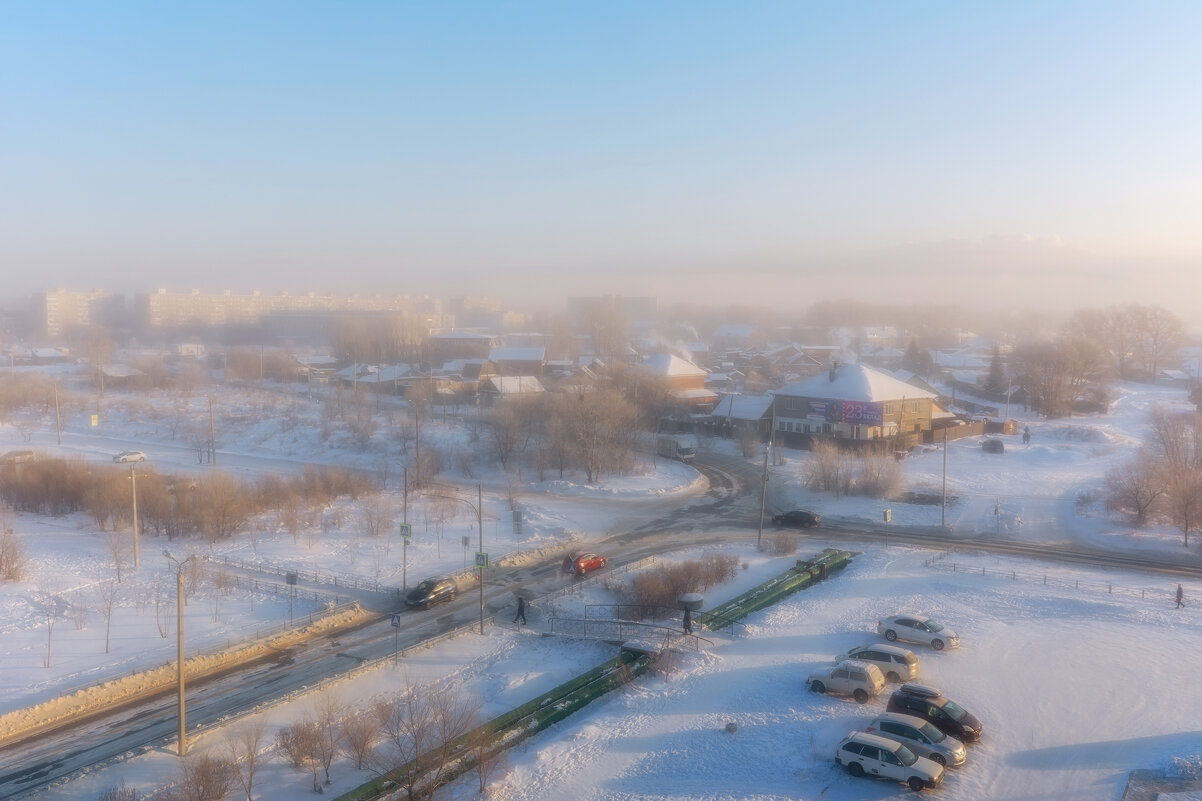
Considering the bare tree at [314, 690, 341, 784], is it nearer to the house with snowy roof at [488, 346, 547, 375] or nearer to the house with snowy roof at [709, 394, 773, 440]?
the house with snowy roof at [709, 394, 773, 440]

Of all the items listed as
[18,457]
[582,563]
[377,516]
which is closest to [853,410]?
[582,563]

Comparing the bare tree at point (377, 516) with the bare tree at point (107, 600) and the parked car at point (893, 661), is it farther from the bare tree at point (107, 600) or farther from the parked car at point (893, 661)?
the parked car at point (893, 661)

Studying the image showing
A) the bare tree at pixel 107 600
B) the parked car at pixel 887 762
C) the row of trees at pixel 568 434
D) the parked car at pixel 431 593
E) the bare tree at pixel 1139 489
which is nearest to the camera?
the parked car at pixel 887 762

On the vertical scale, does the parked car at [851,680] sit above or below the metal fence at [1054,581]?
above

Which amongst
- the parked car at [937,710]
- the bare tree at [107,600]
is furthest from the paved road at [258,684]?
the parked car at [937,710]

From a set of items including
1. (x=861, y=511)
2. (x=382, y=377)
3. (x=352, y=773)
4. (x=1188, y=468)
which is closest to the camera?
(x=352, y=773)

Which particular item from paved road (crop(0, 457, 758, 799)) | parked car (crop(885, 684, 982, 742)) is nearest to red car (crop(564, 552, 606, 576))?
paved road (crop(0, 457, 758, 799))

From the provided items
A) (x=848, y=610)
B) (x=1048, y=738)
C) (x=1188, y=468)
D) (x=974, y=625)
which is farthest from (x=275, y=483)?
(x=1188, y=468)

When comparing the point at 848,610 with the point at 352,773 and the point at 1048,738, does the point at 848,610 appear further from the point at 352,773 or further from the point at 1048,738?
the point at 352,773
